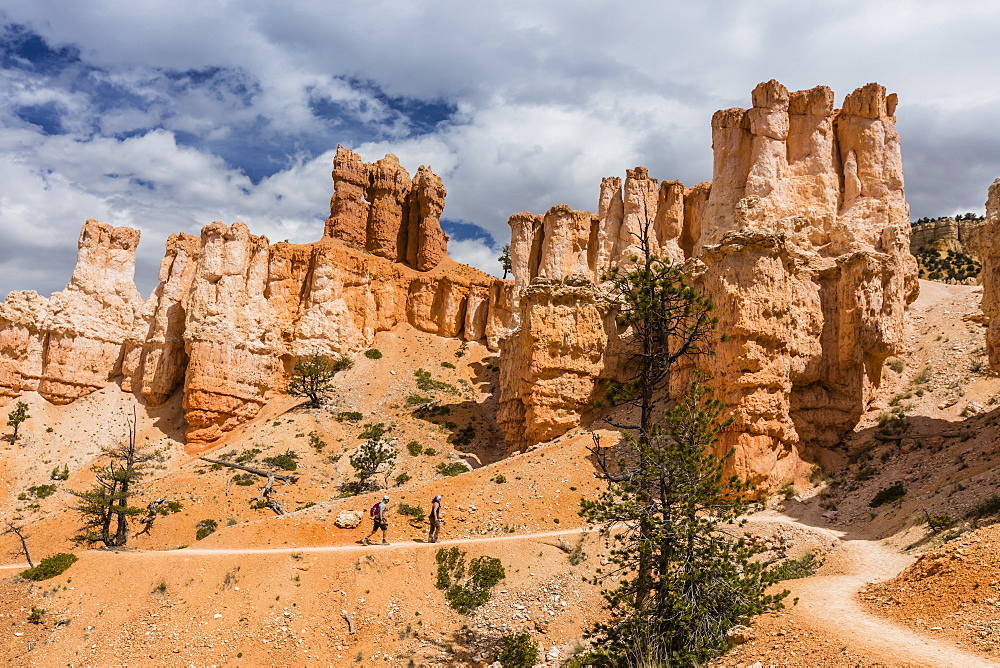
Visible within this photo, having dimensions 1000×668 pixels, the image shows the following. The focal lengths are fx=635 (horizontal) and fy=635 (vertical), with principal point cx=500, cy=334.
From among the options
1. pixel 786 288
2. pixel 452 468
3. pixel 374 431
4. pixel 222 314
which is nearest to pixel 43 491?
pixel 222 314

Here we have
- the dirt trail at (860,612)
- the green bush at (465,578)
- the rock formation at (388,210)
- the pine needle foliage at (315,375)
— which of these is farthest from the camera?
the rock formation at (388,210)

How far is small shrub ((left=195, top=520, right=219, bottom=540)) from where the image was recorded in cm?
2764

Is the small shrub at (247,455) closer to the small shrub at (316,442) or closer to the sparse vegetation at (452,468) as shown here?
the small shrub at (316,442)

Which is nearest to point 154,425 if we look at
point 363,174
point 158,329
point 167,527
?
point 158,329

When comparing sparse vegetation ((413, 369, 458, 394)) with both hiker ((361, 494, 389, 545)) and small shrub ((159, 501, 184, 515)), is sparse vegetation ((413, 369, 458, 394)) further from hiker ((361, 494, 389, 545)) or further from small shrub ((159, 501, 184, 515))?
hiker ((361, 494, 389, 545))

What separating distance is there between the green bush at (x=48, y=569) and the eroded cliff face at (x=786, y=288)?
2050cm

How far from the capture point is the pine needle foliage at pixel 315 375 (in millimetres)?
44344

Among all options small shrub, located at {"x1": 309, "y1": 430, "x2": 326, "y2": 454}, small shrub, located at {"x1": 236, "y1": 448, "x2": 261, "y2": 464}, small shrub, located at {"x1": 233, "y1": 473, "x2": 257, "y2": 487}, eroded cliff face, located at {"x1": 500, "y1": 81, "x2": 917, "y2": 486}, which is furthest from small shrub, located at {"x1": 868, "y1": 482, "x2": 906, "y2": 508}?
small shrub, located at {"x1": 236, "y1": 448, "x2": 261, "y2": 464}

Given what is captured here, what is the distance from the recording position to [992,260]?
19.4m

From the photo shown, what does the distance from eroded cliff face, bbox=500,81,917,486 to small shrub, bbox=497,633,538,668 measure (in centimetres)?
1095

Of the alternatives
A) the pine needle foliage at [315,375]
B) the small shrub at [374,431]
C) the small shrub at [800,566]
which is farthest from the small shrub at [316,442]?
the small shrub at [800,566]

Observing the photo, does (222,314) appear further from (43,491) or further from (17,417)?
(43,491)

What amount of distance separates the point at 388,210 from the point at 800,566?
161 ft

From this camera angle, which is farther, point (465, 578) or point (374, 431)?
point (374, 431)
